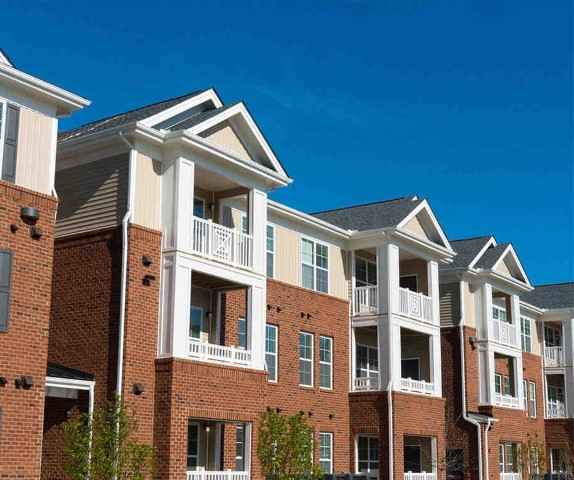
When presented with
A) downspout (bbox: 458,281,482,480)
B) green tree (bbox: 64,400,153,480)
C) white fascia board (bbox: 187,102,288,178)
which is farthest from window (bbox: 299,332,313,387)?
green tree (bbox: 64,400,153,480)

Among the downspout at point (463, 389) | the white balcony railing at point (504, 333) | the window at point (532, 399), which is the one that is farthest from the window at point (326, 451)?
the window at point (532, 399)

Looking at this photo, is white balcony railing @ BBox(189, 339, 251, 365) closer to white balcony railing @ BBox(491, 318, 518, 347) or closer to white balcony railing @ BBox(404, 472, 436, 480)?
white balcony railing @ BBox(404, 472, 436, 480)

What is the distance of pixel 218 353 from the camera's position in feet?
82.1

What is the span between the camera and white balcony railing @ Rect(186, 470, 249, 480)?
23.4 meters

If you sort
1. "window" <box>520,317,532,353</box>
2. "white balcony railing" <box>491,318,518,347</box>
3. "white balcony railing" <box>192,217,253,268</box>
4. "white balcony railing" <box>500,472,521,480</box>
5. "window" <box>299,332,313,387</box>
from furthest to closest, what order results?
"window" <box>520,317,532,353</box>
"white balcony railing" <box>491,318,518,347</box>
"white balcony railing" <box>500,472,521,480</box>
"window" <box>299,332,313,387</box>
"white balcony railing" <box>192,217,253,268</box>

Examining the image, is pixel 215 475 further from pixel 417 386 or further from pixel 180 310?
pixel 417 386

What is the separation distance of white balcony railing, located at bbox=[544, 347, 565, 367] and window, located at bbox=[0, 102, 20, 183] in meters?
36.1

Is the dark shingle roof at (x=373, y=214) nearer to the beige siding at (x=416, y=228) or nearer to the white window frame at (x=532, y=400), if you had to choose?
the beige siding at (x=416, y=228)

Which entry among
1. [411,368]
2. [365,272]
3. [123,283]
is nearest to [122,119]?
[123,283]

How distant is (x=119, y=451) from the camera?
2030cm

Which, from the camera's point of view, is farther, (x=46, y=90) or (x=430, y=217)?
(x=430, y=217)

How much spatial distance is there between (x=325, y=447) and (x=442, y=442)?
5.42 m

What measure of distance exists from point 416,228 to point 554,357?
17.7 metres

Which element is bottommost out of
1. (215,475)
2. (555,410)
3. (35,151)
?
(215,475)
